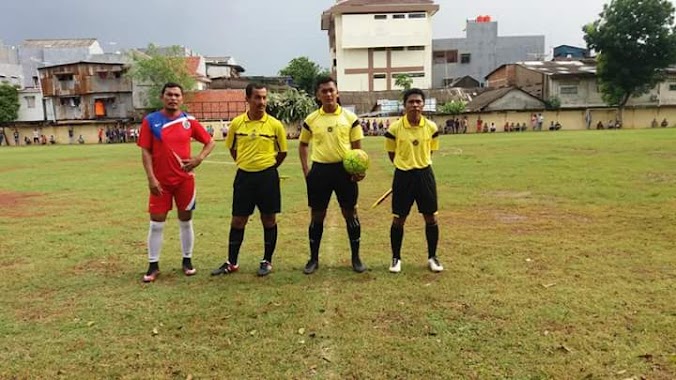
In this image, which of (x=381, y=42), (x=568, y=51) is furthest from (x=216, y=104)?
(x=568, y=51)

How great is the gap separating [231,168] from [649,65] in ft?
138

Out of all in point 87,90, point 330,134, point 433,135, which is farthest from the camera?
point 87,90

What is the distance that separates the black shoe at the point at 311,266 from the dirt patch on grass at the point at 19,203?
21.9 feet

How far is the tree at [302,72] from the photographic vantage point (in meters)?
71.4

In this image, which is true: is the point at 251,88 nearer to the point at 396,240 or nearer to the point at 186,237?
the point at 186,237

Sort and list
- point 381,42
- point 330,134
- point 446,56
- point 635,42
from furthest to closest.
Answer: point 446,56 < point 381,42 < point 635,42 < point 330,134

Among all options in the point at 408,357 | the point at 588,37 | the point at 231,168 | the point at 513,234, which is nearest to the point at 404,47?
the point at 588,37

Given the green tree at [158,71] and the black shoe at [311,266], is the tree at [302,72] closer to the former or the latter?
the green tree at [158,71]

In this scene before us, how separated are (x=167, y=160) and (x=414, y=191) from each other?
2.63 metres

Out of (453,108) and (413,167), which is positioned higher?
(453,108)

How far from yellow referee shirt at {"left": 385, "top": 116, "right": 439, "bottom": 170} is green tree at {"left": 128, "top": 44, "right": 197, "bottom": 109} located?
49.0 m

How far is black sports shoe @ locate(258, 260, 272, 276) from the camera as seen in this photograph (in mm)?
5895

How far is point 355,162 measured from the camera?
564 cm

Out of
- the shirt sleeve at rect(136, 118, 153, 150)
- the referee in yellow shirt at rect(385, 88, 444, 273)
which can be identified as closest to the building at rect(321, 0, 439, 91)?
the referee in yellow shirt at rect(385, 88, 444, 273)
